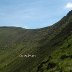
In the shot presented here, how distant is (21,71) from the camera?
13625cm

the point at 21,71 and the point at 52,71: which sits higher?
the point at 52,71

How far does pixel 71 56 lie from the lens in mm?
66438

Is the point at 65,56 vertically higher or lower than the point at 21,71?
higher

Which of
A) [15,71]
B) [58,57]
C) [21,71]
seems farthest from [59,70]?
[15,71]

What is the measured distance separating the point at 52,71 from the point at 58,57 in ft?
50.7

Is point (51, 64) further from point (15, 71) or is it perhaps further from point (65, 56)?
point (15, 71)

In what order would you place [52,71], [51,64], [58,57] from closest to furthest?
[52,71], [51,64], [58,57]

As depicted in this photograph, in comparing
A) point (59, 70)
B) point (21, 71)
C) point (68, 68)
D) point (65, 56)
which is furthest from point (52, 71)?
point (21, 71)

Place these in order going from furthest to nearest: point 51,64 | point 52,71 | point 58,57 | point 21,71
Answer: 1. point 21,71
2. point 58,57
3. point 51,64
4. point 52,71

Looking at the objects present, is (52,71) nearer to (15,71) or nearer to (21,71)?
(21,71)

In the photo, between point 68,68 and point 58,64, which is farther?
point 58,64

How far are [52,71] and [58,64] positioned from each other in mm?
4742

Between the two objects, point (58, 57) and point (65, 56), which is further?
point (58, 57)

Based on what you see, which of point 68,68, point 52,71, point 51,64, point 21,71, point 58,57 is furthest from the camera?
point 21,71
